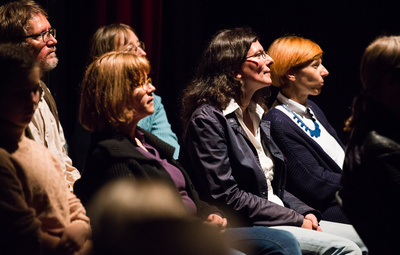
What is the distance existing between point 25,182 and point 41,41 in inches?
41.2

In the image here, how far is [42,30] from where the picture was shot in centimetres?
248

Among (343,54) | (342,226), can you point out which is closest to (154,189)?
(342,226)

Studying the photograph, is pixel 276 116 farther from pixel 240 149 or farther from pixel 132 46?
pixel 132 46

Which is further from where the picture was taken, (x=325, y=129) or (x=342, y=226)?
(x=325, y=129)

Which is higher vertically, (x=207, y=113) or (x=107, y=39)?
(x=107, y=39)

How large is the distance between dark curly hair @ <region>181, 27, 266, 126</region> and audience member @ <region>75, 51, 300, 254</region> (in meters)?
0.50

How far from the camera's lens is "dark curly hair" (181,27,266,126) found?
268 centimetres

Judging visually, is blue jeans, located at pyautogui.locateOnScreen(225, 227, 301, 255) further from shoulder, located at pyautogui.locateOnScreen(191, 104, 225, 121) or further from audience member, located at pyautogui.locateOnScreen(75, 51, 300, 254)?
shoulder, located at pyautogui.locateOnScreen(191, 104, 225, 121)

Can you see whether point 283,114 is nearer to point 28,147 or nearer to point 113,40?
point 113,40

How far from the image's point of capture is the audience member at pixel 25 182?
1.51 meters

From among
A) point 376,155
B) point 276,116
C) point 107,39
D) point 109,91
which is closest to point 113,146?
point 109,91

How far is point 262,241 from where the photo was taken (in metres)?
2.29

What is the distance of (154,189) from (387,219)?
0.78m

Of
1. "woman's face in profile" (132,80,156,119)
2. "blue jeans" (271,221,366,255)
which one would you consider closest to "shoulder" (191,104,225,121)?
"woman's face in profile" (132,80,156,119)
